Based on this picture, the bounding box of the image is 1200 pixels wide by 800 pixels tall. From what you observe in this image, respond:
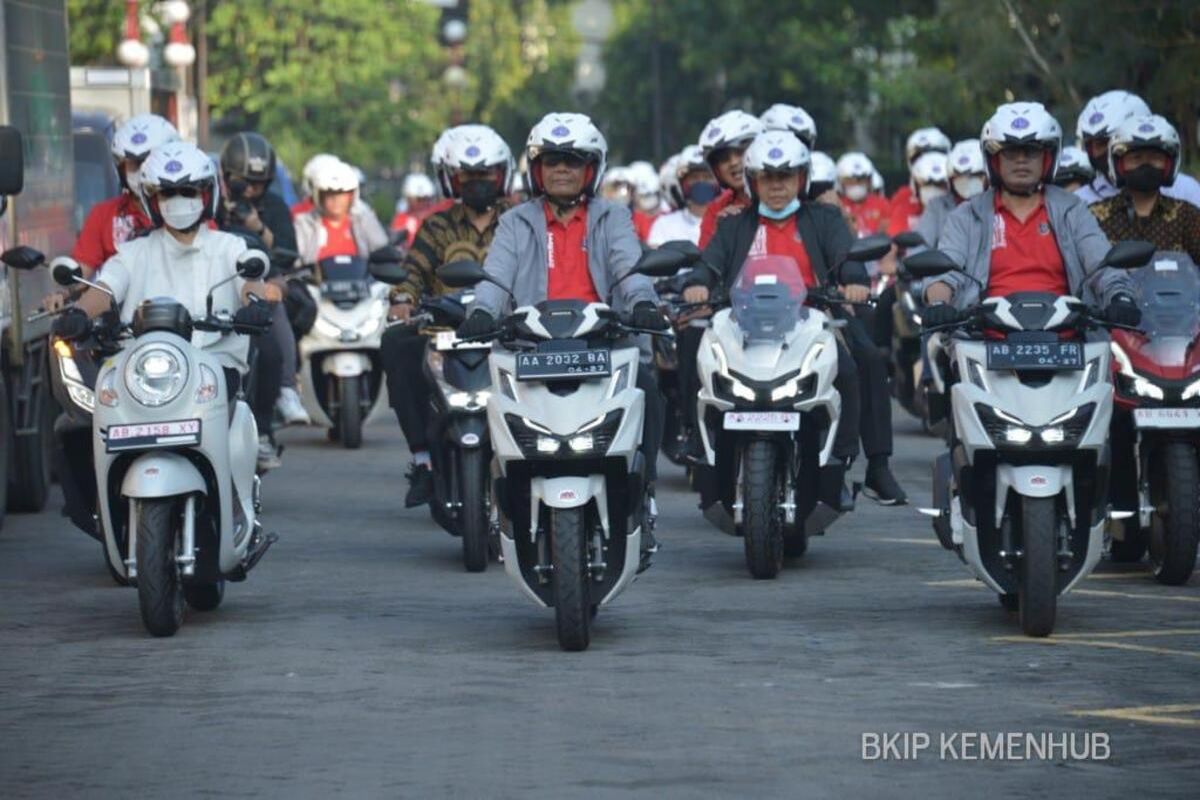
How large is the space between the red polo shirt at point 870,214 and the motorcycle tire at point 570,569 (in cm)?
1639

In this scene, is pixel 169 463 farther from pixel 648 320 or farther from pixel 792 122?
pixel 792 122

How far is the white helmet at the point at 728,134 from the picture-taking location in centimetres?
1692

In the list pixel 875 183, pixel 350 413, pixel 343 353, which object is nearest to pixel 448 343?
pixel 343 353

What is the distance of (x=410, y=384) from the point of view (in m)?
14.6

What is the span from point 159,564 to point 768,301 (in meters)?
3.12

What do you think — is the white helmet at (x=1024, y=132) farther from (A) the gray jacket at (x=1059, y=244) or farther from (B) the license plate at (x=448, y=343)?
(B) the license plate at (x=448, y=343)

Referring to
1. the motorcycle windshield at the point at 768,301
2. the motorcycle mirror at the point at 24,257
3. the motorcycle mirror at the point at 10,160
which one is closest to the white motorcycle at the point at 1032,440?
the motorcycle windshield at the point at 768,301

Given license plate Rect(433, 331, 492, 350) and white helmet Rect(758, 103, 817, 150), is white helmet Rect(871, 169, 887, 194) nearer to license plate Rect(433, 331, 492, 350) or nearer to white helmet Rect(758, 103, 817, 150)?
white helmet Rect(758, 103, 817, 150)

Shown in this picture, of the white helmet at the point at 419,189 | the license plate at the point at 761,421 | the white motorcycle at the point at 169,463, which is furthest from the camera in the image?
the white helmet at the point at 419,189

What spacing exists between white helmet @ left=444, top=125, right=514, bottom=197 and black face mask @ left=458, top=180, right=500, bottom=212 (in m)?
0.05

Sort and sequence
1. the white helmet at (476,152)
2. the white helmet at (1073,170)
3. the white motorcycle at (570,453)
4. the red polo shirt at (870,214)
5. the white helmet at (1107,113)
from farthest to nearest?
the red polo shirt at (870,214), the white helmet at (1073,170), the white helmet at (476,152), the white helmet at (1107,113), the white motorcycle at (570,453)

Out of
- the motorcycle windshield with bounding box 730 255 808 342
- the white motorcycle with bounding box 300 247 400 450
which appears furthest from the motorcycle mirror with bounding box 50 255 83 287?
the white motorcycle with bounding box 300 247 400 450

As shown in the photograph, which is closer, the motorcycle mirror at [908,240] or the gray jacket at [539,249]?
the motorcycle mirror at [908,240]

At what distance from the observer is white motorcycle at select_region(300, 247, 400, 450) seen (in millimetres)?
20625
